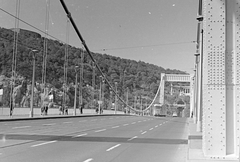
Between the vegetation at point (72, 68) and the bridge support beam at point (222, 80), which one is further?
the vegetation at point (72, 68)

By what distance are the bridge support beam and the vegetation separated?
48.1 m

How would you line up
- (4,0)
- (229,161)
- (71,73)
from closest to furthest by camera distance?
(229,161)
(4,0)
(71,73)

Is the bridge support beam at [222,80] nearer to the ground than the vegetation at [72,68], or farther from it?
nearer to the ground

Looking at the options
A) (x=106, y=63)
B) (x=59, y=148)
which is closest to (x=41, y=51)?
(x=106, y=63)

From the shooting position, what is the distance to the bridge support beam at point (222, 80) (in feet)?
23.4

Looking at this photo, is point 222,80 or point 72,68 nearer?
point 222,80

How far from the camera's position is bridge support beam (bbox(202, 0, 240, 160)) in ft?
23.4

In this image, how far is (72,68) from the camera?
275 ft

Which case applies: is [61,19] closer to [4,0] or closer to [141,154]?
[4,0]

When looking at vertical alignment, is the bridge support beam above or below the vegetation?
below

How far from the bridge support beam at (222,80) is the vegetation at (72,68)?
4809cm

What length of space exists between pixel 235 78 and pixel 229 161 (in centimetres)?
162

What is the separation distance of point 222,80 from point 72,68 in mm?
77666

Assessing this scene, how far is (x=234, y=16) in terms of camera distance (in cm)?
726
